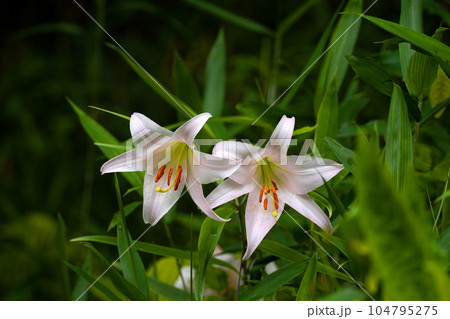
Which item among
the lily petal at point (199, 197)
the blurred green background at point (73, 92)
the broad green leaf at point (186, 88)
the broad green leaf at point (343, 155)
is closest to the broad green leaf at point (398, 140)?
the broad green leaf at point (343, 155)

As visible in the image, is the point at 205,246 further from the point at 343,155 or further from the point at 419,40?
the point at 419,40

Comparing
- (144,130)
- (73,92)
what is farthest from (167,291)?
(73,92)

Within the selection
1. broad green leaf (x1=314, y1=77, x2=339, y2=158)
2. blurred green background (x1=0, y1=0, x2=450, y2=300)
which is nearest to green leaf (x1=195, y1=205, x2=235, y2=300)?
broad green leaf (x1=314, y1=77, x2=339, y2=158)

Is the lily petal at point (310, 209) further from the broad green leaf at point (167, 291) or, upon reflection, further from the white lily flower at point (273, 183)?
the broad green leaf at point (167, 291)

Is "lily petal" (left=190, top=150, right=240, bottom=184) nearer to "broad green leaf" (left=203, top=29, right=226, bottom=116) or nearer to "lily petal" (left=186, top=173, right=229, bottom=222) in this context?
"lily petal" (left=186, top=173, right=229, bottom=222)

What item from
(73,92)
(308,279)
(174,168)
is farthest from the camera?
(73,92)

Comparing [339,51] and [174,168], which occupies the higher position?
[339,51]
